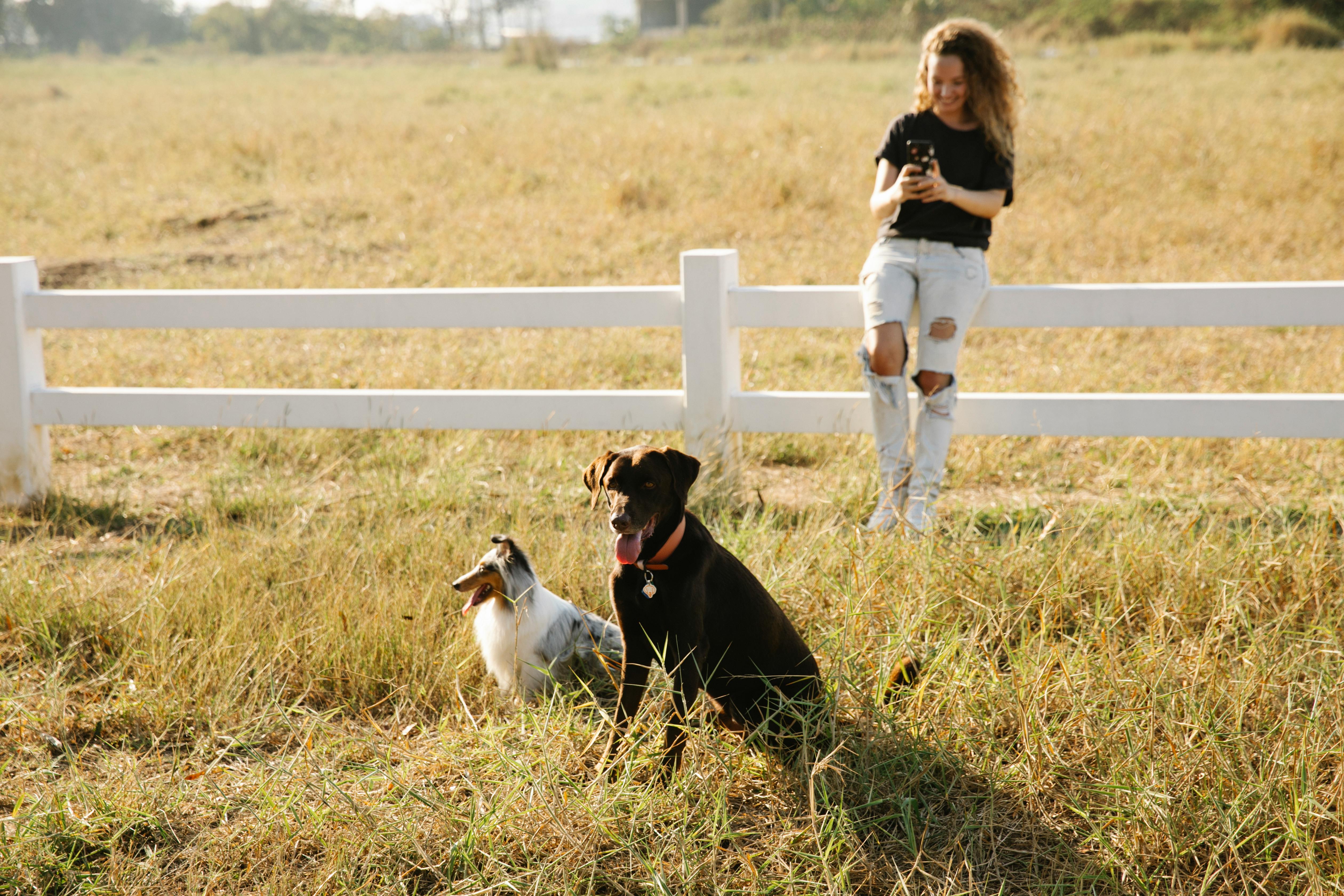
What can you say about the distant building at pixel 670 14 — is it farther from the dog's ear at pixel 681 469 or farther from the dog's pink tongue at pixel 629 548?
the dog's pink tongue at pixel 629 548

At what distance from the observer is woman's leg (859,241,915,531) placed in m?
4.18

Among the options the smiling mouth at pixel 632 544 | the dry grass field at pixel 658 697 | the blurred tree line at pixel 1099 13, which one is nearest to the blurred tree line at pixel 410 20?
the blurred tree line at pixel 1099 13

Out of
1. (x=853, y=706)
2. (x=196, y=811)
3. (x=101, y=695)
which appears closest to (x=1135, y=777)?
(x=853, y=706)

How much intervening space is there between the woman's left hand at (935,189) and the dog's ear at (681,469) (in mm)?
1989

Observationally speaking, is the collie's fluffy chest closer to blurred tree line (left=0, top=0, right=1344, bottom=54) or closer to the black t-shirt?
the black t-shirt

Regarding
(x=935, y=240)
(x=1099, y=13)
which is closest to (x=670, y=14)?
(x=1099, y=13)

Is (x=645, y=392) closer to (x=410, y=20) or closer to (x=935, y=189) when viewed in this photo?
(x=935, y=189)

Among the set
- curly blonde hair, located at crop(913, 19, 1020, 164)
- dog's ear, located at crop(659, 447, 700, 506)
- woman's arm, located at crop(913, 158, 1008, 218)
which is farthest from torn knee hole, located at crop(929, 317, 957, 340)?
dog's ear, located at crop(659, 447, 700, 506)

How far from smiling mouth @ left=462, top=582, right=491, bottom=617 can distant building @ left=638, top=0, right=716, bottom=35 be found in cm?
7452

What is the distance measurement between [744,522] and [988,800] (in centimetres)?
162

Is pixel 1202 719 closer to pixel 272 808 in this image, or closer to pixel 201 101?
pixel 272 808

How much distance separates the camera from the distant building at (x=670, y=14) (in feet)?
241

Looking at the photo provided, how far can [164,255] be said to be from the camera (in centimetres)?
1062

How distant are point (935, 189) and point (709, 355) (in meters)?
1.18
